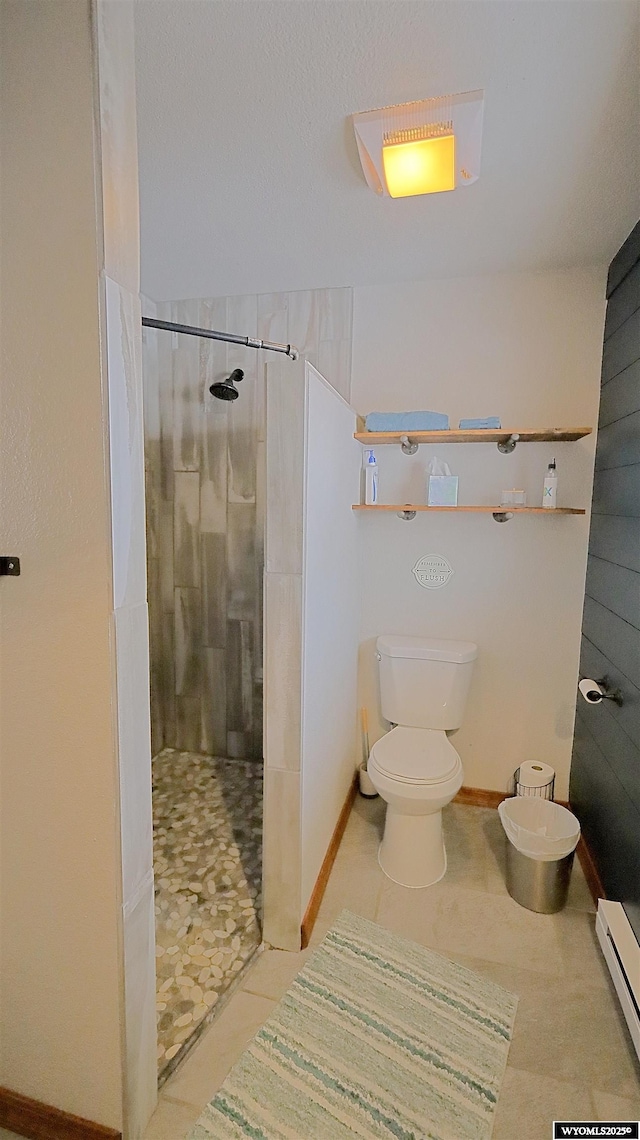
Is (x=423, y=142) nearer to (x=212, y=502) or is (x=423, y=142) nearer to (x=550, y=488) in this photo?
(x=550, y=488)

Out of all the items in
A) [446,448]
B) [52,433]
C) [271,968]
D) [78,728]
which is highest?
[446,448]

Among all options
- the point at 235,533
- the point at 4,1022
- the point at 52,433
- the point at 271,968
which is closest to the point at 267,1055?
the point at 271,968

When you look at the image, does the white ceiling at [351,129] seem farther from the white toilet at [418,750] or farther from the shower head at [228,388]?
the white toilet at [418,750]

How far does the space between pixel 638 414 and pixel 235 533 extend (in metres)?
1.83

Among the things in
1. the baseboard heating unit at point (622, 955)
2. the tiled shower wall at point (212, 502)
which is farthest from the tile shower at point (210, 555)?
the baseboard heating unit at point (622, 955)

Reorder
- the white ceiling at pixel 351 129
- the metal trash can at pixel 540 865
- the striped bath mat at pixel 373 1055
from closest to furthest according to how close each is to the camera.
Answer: the white ceiling at pixel 351 129, the striped bath mat at pixel 373 1055, the metal trash can at pixel 540 865

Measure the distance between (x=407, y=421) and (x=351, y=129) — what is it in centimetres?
101

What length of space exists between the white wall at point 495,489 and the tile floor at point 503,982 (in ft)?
2.01

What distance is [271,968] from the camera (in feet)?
5.35

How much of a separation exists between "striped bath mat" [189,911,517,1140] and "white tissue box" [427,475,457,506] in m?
1.67

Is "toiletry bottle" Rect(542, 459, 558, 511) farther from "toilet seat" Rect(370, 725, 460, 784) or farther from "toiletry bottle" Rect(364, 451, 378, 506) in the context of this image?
"toilet seat" Rect(370, 725, 460, 784)

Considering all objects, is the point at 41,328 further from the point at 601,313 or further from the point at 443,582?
the point at 601,313

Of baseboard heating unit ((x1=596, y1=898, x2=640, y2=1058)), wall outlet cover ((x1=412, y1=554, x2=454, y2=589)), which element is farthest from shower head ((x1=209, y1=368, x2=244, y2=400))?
baseboard heating unit ((x1=596, y1=898, x2=640, y2=1058))

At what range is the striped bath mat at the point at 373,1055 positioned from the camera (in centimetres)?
122
